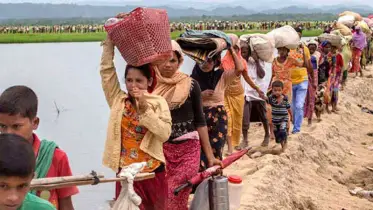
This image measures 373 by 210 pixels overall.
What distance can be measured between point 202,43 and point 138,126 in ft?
5.18

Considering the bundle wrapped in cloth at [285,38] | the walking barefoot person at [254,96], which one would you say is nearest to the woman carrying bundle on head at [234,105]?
the walking barefoot person at [254,96]

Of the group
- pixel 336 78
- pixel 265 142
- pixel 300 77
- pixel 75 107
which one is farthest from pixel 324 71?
pixel 75 107

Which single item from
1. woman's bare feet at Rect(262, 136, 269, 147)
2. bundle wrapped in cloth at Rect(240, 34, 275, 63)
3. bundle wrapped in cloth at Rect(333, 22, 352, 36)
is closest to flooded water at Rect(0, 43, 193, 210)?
bundle wrapped in cloth at Rect(240, 34, 275, 63)

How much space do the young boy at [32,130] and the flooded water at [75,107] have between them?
1508mm

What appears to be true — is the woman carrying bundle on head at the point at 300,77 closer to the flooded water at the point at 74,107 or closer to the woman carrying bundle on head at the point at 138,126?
the flooded water at the point at 74,107

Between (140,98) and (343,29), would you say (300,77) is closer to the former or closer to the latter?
(140,98)

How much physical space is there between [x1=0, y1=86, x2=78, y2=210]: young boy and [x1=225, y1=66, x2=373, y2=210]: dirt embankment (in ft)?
10.3

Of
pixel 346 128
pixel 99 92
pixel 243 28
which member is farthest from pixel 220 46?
pixel 243 28

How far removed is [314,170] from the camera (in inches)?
345

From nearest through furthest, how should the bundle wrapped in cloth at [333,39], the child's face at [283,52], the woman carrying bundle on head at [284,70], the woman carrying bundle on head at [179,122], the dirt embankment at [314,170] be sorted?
the woman carrying bundle on head at [179,122] → the dirt embankment at [314,170] → the woman carrying bundle on head at [284,70] → the child's face at [283,52] → the bundle wrapped in cloth at [333,39]

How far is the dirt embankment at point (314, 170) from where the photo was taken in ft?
22.6

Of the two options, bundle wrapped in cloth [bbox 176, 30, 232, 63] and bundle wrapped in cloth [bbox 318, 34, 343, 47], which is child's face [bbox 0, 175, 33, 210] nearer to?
bundle wrapped in cloth [bbox 176, 30, 232, 63]

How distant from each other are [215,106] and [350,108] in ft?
29.1

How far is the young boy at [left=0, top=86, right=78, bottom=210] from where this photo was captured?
292cm
